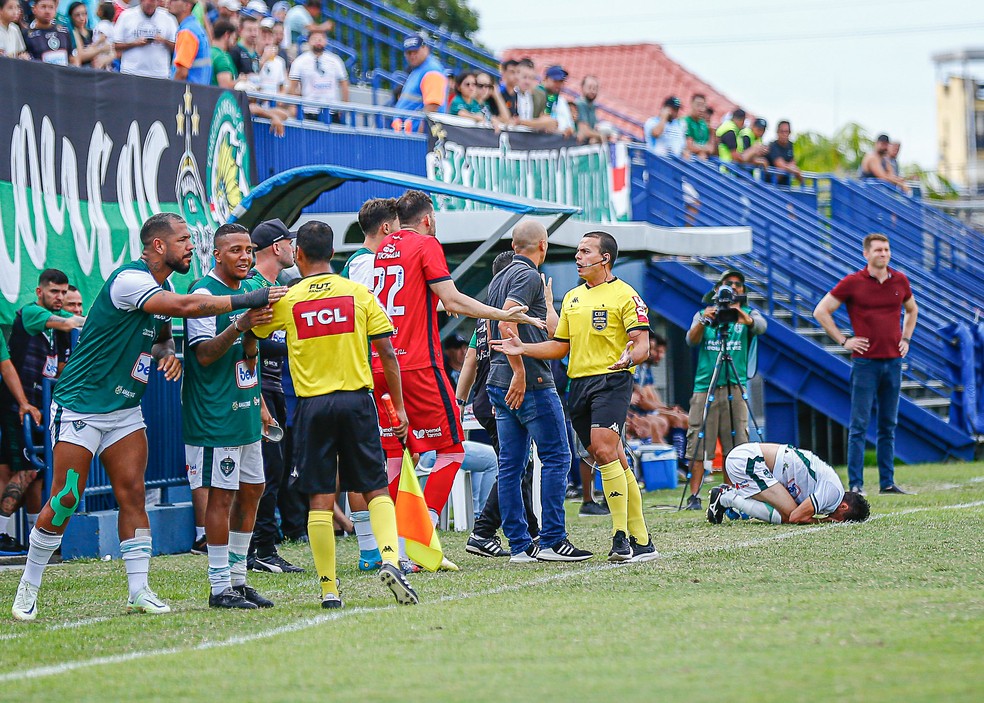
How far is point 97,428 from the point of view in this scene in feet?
23.8

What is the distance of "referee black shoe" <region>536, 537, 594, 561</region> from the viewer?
8922 mm

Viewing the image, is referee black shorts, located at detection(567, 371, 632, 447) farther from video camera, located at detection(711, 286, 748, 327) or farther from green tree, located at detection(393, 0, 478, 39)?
green tree, located at detection(393, 0, 478, 39)

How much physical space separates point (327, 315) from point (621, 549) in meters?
2.62

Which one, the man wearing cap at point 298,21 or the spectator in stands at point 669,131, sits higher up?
the man wearing cap at point 298,21

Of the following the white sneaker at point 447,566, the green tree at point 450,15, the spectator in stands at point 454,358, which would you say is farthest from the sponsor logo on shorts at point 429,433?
the green tree at point 450,15

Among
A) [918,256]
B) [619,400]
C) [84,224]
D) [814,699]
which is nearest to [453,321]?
[84,224]

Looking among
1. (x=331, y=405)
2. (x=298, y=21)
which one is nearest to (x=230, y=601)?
(x=331, y=405)

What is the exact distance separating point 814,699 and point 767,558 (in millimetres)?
4063

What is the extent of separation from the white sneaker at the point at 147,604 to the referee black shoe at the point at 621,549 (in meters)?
2.76

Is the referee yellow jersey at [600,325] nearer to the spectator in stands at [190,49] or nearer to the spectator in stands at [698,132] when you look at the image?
the spectator in stands at [190,49]

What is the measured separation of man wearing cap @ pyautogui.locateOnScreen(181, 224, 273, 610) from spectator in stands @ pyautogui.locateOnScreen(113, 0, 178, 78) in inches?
320

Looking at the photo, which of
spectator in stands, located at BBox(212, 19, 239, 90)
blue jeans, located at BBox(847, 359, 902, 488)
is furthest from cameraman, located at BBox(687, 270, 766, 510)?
spectator in stands, located at BBox(212, 19, 239, 90)

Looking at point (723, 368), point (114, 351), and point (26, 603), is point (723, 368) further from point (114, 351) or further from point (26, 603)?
point (26, 603)

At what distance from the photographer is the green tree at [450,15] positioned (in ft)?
141
